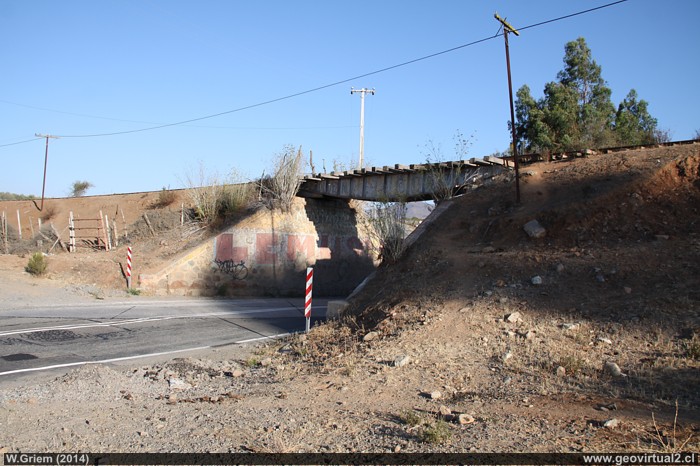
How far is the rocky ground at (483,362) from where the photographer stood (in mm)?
4941

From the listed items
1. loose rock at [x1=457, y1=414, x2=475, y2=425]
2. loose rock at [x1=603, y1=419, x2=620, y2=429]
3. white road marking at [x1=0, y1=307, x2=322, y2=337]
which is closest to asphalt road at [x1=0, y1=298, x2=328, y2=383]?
white road marking at [x1=0, y1=307, x2=322, y2=337]

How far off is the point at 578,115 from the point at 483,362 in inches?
949

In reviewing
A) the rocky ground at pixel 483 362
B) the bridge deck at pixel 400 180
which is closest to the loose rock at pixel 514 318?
the rocky ground at pixel 483 362

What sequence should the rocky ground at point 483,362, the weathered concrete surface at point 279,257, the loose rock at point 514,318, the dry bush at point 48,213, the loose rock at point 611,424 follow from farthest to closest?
the dry bush at point 48,213
the weathered concrete surface at point 279,257
the loose rock at point 514,318
the rocky ground at point 483,362
the loose rock at point 611,424

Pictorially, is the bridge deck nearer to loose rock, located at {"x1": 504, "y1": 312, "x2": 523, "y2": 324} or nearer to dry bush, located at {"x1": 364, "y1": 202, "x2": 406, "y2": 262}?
dry bush, located at {"x1": 364, "y1": 202, "x2": 406, "y2": 262}

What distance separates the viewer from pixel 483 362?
24.6ft

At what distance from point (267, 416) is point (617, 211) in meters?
8.71

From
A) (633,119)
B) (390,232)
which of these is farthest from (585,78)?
(390,232)

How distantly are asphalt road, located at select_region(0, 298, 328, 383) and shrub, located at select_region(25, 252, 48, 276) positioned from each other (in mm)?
5324

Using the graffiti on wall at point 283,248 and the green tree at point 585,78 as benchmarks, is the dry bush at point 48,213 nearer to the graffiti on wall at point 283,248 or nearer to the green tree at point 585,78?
the graffiti on wall at point 283,248

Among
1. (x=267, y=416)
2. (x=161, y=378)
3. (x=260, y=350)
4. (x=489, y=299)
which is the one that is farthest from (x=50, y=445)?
(x=489, y=299)

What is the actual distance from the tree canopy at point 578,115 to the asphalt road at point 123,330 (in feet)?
45.3

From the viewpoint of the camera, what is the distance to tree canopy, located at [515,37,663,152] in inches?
935

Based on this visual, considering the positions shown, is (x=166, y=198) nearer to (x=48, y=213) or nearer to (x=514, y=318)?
(x=48, y=213)
